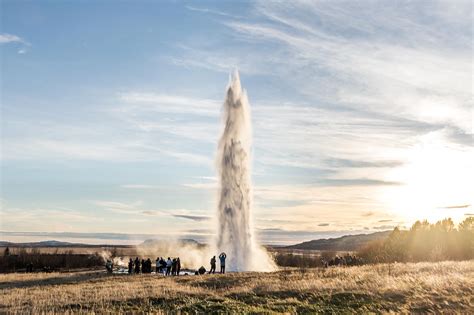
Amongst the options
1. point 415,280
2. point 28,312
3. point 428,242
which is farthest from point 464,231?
point 28,312

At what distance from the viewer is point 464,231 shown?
324 ft

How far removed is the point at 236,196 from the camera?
66.1 meters

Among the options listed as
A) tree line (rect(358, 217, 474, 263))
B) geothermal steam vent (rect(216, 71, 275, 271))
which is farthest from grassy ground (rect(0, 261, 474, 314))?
tree line (rect(358, 217, 474, 263))

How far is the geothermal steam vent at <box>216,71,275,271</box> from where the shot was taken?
201 ft

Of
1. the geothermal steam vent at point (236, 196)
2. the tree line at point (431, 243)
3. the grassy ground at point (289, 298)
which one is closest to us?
the grassy ground at point (289, 298)

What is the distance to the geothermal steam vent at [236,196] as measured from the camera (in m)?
61.4

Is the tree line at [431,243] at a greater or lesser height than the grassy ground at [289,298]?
greater

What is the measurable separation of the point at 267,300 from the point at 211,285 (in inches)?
386

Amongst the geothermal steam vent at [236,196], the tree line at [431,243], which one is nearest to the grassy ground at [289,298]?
the geothermal steam vent at [236,196]

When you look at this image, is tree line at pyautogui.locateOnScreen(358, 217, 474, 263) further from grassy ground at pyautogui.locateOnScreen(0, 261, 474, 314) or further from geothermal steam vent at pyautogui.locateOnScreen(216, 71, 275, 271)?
grassy ground at pyautogui.locateOnScreen(0, 261, 474, 314)

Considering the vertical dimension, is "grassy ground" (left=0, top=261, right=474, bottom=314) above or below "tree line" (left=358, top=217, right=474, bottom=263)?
below

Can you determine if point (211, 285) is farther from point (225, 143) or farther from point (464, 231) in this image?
point (464, 231)

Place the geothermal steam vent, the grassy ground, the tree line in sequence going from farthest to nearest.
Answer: the tree line, the geothermal steam vent, the grassy ground

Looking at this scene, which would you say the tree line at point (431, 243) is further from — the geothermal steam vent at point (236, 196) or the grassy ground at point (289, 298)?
the grassy ground at point (289, 298)
